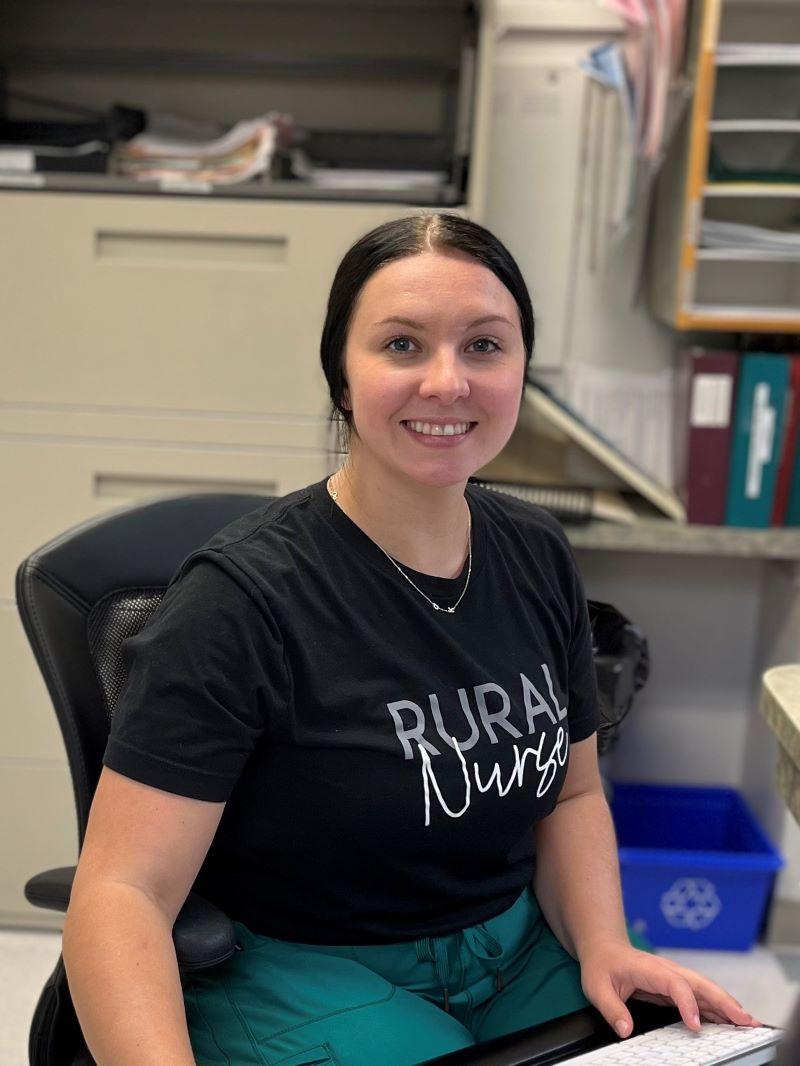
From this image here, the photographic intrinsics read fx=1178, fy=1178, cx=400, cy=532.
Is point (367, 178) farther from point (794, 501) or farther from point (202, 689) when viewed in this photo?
point (202, 689)

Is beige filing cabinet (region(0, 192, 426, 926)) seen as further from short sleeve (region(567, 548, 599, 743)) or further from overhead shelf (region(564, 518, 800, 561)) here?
short sleeve (region(567, 548, 599, 743))

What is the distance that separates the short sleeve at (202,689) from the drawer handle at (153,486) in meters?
1.10

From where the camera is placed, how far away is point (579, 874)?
4.05ft

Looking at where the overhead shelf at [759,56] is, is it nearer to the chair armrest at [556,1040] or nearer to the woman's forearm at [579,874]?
the woman's forearm at [579,874]

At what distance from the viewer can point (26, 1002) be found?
6.79ft

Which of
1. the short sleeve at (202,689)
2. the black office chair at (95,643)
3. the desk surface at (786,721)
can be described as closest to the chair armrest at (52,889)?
the black office chair at (95,643)

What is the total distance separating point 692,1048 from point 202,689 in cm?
50

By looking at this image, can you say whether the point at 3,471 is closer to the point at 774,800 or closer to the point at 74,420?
the point at 74,420

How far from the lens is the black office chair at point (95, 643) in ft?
3.47

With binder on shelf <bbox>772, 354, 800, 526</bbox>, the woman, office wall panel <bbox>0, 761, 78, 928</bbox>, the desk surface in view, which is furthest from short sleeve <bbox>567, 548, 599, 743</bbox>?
office wall panel <bbox>0, 761, 78, 928</bbox>

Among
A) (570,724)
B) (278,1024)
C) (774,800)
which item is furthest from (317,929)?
(774,800)

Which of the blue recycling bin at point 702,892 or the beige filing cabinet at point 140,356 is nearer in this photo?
the beige filing cabinet at point 140,356

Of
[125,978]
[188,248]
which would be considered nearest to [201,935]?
[125,978]

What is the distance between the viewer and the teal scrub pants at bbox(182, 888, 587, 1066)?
3.40ft
